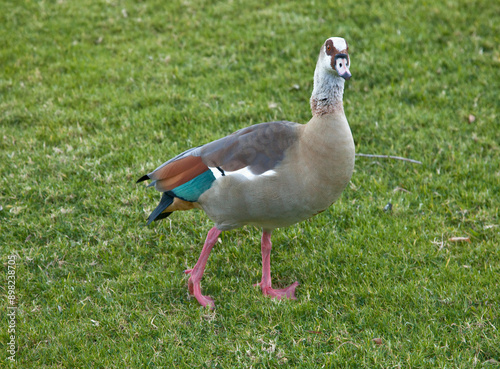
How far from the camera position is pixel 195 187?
4.02m

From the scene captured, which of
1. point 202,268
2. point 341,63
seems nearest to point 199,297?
point 202,268

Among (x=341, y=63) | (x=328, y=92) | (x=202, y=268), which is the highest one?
(x=341, y=63)

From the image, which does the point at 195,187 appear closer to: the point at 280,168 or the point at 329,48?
the point at 280,168

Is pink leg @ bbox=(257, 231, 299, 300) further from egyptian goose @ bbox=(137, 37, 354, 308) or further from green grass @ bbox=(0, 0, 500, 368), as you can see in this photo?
egyptian goose @ bbox=(137, 37, 354, 308)

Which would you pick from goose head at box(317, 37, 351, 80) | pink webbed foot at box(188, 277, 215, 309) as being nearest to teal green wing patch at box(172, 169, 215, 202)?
pink webbed foot at box(188, 277, 215, 309)

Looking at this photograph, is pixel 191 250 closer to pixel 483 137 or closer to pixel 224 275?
pixel 224 275

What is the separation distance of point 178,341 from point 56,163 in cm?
292

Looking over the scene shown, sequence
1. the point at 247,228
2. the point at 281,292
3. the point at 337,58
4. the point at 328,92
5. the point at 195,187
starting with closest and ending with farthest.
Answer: the point at 337,58, the point at 328,92, the point at 195,187, the point at 281,292, the point at 247,228

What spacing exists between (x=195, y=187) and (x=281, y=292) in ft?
3.74

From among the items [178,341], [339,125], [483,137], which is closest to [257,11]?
[483,137]

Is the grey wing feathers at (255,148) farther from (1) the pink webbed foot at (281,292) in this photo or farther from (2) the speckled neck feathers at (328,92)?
(1) the pink webbed foot at (281,292)

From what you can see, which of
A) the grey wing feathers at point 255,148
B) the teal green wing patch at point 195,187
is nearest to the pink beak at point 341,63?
the grey wing feathers at point 255,148

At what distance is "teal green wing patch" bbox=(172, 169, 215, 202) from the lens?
13.0ft

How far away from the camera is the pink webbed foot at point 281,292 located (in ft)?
13.8
